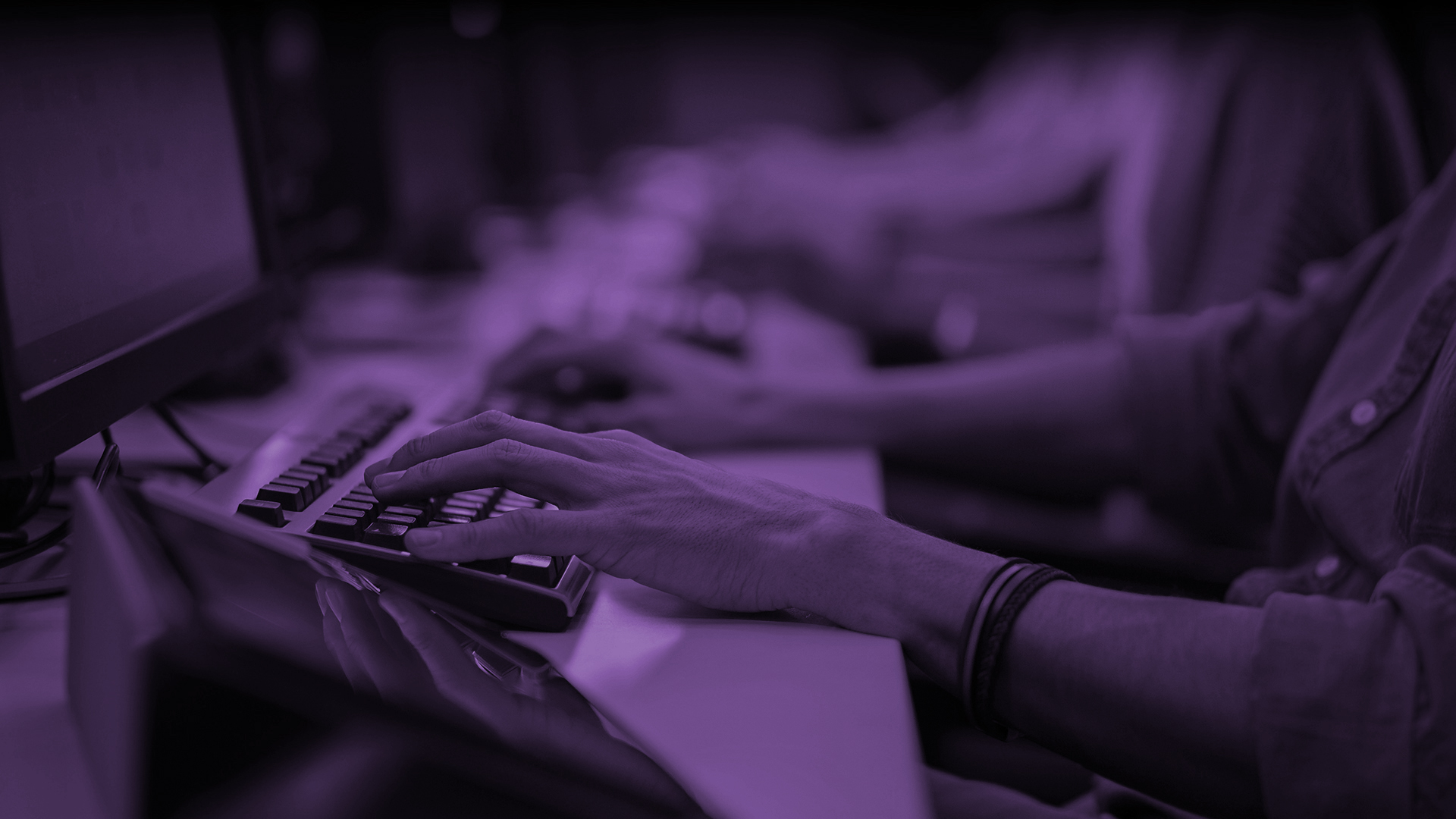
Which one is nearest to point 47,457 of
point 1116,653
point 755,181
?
point 1116,653

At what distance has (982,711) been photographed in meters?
0.45

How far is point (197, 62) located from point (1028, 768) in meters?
0.80

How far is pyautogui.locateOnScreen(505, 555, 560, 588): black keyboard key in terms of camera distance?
439mm

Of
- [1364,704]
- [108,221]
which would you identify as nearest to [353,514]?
[108,221]

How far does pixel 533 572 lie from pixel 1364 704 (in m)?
0.36

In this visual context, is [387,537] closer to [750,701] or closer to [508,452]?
[508,452]

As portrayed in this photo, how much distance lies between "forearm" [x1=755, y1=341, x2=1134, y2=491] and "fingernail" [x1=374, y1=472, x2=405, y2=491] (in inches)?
15.1

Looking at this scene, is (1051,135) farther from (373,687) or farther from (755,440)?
(373,687)

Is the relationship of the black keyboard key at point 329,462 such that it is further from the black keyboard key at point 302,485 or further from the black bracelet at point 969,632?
the black bracelet at point 969,632

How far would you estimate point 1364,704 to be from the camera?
39 centimetres

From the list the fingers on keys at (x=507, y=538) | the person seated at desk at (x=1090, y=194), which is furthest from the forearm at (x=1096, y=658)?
the person seated at desk at (x=1090, y=194)

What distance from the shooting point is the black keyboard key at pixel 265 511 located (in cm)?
47

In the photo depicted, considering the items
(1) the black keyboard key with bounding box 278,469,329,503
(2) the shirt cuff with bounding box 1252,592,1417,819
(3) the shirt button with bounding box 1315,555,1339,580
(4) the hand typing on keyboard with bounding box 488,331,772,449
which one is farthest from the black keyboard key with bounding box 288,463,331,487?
(3) the shirt button with bounding box 1315,555,1339,580

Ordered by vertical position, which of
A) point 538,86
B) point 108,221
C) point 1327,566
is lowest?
point 1327,566
